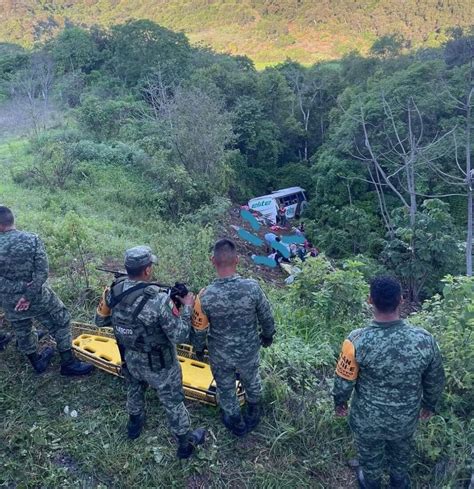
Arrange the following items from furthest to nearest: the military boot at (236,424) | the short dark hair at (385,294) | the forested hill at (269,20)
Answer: the forested hill at (269,20)
the military boot at (236,424)
the short dark hair at (385,294)

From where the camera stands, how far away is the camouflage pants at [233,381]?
3.23 m

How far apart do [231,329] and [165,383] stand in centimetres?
57

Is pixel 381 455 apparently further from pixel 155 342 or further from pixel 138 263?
pixel 138 263

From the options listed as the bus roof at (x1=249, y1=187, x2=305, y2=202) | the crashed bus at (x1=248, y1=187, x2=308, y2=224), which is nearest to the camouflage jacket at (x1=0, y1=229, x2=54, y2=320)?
the crashed bus at (x1=248, y1=187, x2=308, y2=224)

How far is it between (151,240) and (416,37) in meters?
49.6

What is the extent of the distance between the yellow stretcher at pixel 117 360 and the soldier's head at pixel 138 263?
3.97 feet

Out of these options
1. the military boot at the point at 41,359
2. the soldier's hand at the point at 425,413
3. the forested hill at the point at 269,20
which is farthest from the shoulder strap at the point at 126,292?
the forested hill at the point at 269,20

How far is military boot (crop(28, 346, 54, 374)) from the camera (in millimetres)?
3979

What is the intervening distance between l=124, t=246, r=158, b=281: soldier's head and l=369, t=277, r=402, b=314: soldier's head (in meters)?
1.39

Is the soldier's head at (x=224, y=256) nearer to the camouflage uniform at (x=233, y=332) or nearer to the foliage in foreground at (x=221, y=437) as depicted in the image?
the camouflage uniform at (x=233, y=332)

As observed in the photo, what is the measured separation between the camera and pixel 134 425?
338cm

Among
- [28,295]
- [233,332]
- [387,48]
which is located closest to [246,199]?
[387,48]

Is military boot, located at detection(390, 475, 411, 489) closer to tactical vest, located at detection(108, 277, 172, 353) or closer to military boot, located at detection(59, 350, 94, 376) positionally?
tactical vest, located at detection(108, 277, 172, 353)

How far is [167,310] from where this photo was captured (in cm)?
291
